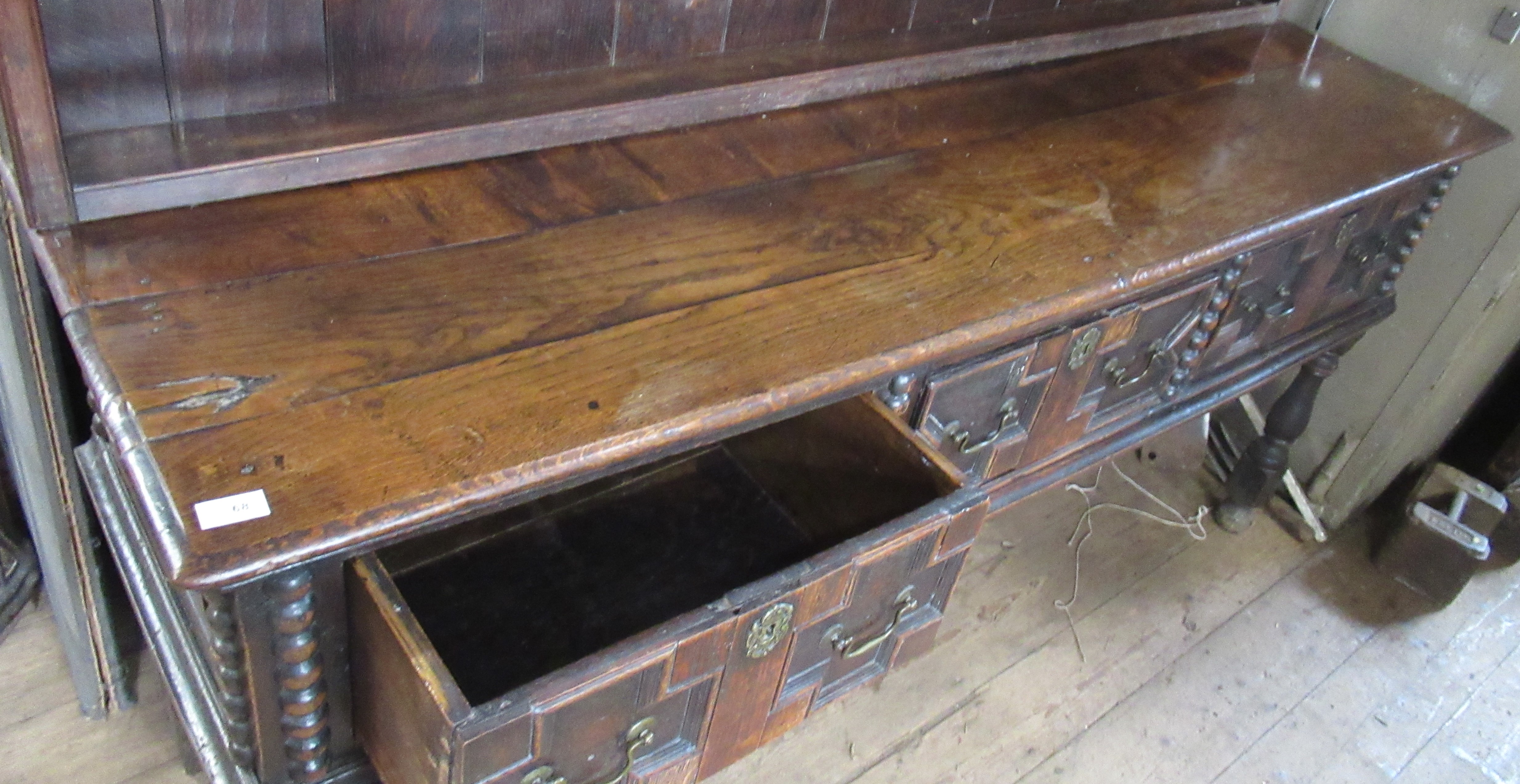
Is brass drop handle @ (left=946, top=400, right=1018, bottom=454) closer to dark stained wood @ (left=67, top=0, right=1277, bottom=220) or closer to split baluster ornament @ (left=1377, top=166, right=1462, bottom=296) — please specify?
dark stained wood @ (left=67, top=0, right=1277, bottom=220)

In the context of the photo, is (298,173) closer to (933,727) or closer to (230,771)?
(230,771)

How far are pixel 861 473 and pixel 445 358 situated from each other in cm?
41

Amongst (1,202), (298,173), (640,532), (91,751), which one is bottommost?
(91,751)

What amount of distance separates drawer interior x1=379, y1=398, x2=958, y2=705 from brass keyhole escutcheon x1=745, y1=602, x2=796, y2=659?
15cm

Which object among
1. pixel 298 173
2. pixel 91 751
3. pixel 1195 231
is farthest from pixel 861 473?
pixel 91 751

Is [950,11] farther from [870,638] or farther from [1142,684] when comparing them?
[1142,684]

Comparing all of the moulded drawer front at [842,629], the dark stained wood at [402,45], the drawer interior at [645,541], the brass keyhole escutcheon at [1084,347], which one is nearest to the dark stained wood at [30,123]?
the dark stained wood at [402,45]

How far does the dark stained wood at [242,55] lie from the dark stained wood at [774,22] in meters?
0.41

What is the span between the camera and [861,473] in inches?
41.1

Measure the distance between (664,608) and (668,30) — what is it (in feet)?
1.83

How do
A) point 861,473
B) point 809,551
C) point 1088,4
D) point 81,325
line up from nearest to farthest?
1. point 81,325
2. point 861,473
3. point 809,551
4. point 1088,4

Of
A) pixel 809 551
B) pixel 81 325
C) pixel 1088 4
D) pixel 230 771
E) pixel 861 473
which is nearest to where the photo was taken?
pixel 81 325

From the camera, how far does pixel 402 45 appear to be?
0.96 m

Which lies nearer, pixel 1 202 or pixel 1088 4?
pixel 1 202
